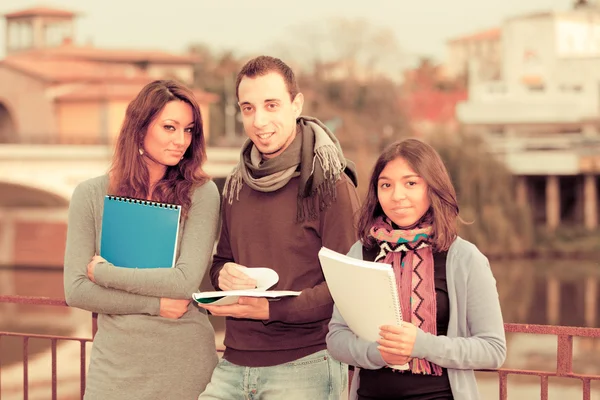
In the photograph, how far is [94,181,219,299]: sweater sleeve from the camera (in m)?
2.89

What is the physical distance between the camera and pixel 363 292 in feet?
8.18

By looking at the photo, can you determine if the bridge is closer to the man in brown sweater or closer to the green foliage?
the green foliage

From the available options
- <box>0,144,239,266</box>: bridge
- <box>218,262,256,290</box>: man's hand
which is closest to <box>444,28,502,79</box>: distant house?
<box>0,144,239,266</box>: bridge

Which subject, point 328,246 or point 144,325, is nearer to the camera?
point 328,246

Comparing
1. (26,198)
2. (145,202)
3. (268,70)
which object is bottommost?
(26,198)

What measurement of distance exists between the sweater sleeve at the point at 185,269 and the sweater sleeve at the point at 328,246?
0.28m

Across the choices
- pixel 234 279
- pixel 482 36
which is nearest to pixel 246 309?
pixel 234 279

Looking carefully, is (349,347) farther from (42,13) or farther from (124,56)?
(42,13)

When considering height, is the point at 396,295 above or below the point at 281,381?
above

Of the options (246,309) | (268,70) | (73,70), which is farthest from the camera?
(73,70)

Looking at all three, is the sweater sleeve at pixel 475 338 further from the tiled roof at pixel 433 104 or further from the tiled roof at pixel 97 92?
the tiled roof at pixel 433 104

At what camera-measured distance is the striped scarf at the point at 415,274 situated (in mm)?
2568

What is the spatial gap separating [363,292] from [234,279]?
17.4 inches

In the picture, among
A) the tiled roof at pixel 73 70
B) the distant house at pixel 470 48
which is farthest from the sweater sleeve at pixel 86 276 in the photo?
the distant house at pixel 470 48
